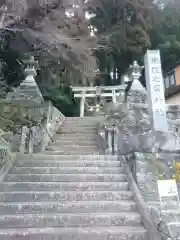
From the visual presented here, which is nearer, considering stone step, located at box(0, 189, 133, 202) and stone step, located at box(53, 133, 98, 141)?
stone step, located at box(0, 189, 133, 202)

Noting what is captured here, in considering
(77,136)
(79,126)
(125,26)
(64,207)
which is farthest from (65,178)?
(125,26)

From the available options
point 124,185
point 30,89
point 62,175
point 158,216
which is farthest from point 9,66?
point 158,216

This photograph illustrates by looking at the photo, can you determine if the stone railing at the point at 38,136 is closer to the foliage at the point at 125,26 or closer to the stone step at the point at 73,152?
the stone step at the point at 73,152

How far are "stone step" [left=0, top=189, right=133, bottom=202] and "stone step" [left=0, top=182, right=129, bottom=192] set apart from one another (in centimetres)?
20

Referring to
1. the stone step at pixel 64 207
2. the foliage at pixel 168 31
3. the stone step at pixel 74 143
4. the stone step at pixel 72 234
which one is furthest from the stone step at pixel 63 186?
the foliage at pixel 168 31

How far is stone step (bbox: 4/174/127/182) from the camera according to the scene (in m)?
5.22

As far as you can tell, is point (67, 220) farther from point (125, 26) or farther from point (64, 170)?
point (125, 26)

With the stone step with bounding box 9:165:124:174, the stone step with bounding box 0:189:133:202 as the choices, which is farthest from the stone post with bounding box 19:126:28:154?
the stone step with bounding box 0:189:133:202

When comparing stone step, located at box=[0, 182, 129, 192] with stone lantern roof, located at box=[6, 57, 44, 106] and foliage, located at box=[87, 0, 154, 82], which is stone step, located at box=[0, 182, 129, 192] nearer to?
stone lantern roof, located at box=[6, 57, 44, 106]

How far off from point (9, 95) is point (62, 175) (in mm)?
6581

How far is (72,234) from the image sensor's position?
3.75m

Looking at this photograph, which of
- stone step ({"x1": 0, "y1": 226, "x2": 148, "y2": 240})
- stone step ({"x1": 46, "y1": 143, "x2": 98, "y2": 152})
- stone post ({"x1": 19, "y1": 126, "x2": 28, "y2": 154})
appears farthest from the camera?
stone step ({"x1": 46, "y1": 143, "x2": 98, "y2": 152})

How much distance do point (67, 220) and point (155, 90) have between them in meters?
3.16

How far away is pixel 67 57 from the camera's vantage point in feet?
30.6
